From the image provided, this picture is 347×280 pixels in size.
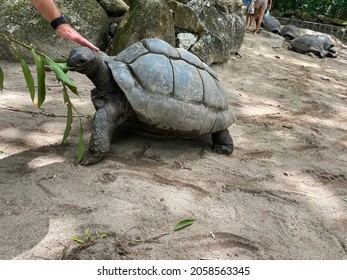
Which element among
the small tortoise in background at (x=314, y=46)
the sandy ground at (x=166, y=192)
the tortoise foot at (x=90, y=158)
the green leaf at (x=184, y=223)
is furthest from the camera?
the small tortoise in background at (x=314, y=46)

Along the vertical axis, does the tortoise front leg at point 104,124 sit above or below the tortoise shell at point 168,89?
below

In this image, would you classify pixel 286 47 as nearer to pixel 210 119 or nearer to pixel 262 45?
pixel 262 45

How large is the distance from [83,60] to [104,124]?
1.50 ft

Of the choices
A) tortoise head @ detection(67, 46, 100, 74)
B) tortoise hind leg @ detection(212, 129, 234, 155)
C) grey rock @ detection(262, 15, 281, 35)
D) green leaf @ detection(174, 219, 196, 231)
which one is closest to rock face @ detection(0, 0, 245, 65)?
tortoise head @ detection(67, 46, 100, 74)

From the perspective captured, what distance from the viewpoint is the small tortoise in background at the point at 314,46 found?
8953 millimetres

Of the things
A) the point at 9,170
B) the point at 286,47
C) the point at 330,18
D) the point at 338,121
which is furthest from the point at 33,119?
the point at 330,18

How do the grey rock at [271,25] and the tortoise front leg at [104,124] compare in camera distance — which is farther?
the grey rock at [271,25]

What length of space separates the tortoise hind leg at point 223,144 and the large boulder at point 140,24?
2.15m

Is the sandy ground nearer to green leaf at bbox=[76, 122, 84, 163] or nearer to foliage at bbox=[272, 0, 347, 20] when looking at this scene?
green leaf at bbox=[76, 122, 84, 163]

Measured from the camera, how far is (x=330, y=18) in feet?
45.6

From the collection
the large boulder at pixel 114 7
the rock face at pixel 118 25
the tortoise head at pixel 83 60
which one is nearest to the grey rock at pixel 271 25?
the rock face at pixel 118 25

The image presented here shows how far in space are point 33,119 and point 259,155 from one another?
1919 millimetres

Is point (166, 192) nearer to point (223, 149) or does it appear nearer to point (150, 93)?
point (150, 93)

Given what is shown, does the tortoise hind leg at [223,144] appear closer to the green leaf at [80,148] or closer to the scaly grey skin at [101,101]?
the scaly grey skin at [101,101]
